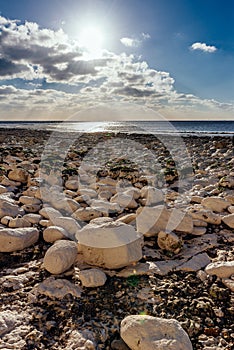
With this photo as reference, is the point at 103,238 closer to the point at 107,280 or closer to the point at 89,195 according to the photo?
the point at 107,280

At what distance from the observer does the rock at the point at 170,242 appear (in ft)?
10.9

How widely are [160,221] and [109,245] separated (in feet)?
3.55

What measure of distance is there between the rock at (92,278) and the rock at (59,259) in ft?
0.64

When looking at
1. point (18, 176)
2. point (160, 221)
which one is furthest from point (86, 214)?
point (18, 176)

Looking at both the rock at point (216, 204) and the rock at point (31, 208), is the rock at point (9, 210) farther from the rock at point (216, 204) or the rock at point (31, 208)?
the rock at point (216, 204)

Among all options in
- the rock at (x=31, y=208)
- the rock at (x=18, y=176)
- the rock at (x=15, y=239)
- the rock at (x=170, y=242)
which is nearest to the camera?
the rock at (x=15, y=239)

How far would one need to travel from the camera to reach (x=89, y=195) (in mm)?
5250

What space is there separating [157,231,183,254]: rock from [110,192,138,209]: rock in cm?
146

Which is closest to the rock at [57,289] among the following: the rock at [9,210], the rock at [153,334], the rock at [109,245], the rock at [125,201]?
the rock at [109,245]

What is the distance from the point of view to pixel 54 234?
11.2ft

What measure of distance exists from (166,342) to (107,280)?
3.02 ft

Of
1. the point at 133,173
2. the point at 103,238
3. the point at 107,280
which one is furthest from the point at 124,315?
the point at 133,173

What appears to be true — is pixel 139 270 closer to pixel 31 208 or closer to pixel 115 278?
pixel 115 278

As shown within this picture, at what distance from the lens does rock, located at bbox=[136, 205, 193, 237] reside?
3615 mm
